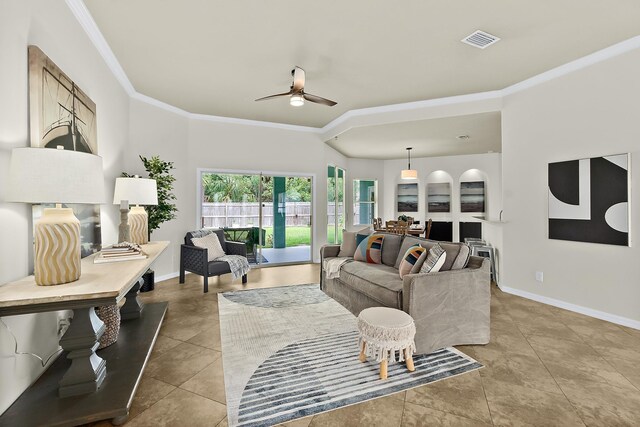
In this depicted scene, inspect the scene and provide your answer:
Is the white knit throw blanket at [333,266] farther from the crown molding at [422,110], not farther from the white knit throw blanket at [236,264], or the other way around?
the crown molding at [422,110]

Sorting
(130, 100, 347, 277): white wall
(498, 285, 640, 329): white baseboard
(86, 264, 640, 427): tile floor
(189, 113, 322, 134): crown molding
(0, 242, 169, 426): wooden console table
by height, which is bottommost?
(86, 264, 640, 427): tile floor

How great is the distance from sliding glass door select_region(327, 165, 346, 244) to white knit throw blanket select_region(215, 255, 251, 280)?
116 inches

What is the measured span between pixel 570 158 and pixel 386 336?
11.3ft

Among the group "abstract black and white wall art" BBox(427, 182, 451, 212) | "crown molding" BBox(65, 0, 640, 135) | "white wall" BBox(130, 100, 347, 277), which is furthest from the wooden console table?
"abstract black and white wall art" BBox(427, 182, 451, 212)

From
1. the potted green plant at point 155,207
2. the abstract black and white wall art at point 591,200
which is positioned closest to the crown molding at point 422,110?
the abstract black and white wall art at point 591,200

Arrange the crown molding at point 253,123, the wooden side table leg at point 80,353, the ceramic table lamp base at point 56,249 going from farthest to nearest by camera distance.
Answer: the crown molding at point 253,123 < the wooden side table leg at point 80,353 < the ceramic table lamp base at point 56,249

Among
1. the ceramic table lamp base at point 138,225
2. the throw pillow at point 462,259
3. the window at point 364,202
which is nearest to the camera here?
the throw pillow at point 462,259

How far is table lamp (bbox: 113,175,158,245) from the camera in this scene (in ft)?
10.3

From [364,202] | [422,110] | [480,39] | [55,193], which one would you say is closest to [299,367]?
[55,193]

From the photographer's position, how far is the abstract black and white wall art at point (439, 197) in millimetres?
9000

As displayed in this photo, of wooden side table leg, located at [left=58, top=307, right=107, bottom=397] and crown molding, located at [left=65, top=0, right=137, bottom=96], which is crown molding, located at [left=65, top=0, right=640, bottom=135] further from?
wooden side table leg, located at [left=58, top=307, right=107, bottom=397]

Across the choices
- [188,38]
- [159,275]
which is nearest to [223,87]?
[188,38]

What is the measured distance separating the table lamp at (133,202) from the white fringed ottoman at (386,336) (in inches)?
100

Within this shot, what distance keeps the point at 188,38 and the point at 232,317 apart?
3.08m
